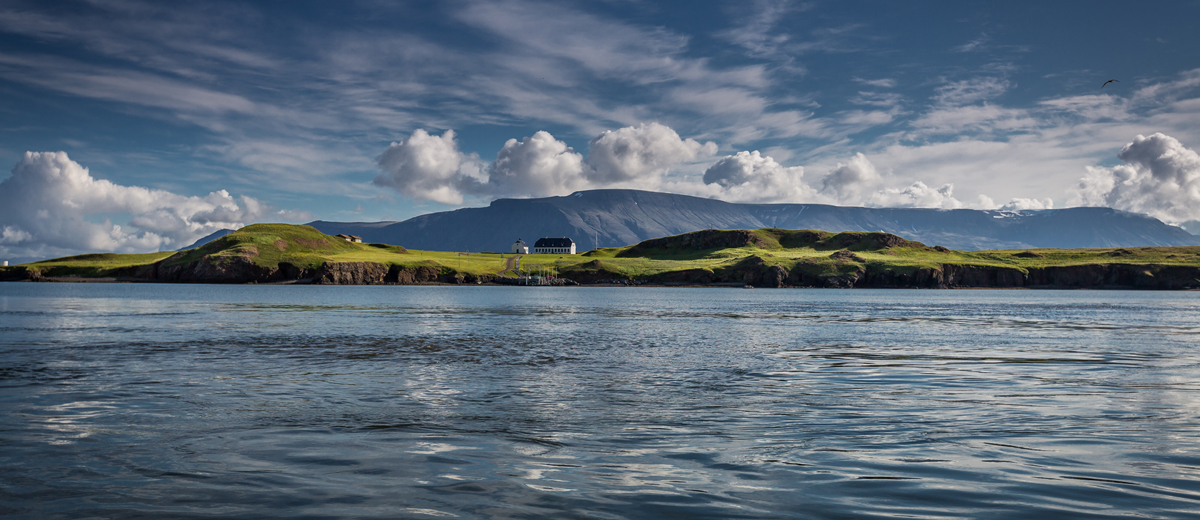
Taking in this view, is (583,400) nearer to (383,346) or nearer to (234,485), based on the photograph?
(234,485)

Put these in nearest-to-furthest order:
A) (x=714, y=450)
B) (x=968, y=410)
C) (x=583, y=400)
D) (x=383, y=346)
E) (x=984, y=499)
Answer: (x=984, y=499) → (x=714, y=450) → (x=968, y=410) → (x=583, y=400) → (x=383, y=346)

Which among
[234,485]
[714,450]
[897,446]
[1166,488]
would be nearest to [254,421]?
[234,485]

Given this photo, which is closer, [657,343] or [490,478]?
[490,478]

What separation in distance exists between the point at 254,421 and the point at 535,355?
16.2m

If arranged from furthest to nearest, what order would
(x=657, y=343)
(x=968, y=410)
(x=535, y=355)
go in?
(x=657, y=343) → (x=535, y=355) → (x=968, y=410)

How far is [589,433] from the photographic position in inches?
592

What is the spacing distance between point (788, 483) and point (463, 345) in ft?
88.9

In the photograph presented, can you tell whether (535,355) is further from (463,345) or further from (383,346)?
(383,346)

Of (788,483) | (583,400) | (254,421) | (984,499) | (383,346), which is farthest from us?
(383,346)

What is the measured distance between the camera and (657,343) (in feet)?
125

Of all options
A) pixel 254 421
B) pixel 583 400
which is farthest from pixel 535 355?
pixel 254 421

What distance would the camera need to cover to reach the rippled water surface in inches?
400

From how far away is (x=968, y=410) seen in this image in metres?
18.1

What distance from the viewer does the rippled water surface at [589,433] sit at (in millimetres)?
10148
